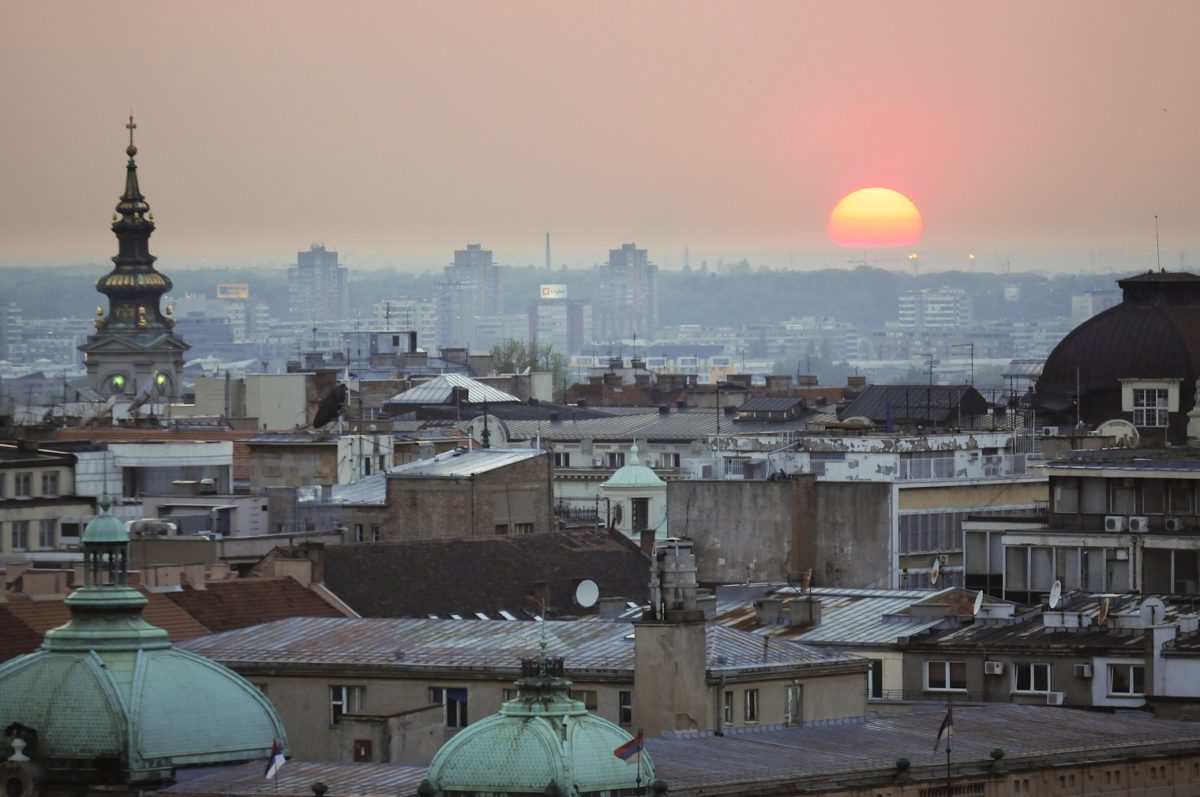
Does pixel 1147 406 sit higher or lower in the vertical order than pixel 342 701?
higher

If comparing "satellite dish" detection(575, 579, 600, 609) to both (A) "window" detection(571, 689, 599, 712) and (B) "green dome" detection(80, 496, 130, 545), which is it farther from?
(B) "green dome" detection(80, 496, 130, 545)

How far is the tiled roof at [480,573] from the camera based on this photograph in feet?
218

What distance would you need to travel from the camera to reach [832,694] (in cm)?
5041

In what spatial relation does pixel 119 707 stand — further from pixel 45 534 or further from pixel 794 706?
pixel 45 534

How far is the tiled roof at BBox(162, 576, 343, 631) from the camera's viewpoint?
59.8m

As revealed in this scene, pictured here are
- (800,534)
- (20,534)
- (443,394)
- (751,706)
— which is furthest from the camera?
(443,394)

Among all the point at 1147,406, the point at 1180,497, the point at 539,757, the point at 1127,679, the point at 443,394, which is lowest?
the point at 1127,679

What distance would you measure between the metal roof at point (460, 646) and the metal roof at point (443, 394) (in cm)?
8081

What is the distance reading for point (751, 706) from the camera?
48.6m

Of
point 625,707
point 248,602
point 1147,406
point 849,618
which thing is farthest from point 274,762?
point 1147,406

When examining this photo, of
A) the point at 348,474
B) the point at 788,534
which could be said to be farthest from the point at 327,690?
the point at 348,474

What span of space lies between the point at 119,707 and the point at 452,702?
21.5 feet

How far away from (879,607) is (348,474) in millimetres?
38759

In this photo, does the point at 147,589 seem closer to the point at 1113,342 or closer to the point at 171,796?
the point at 171,796
